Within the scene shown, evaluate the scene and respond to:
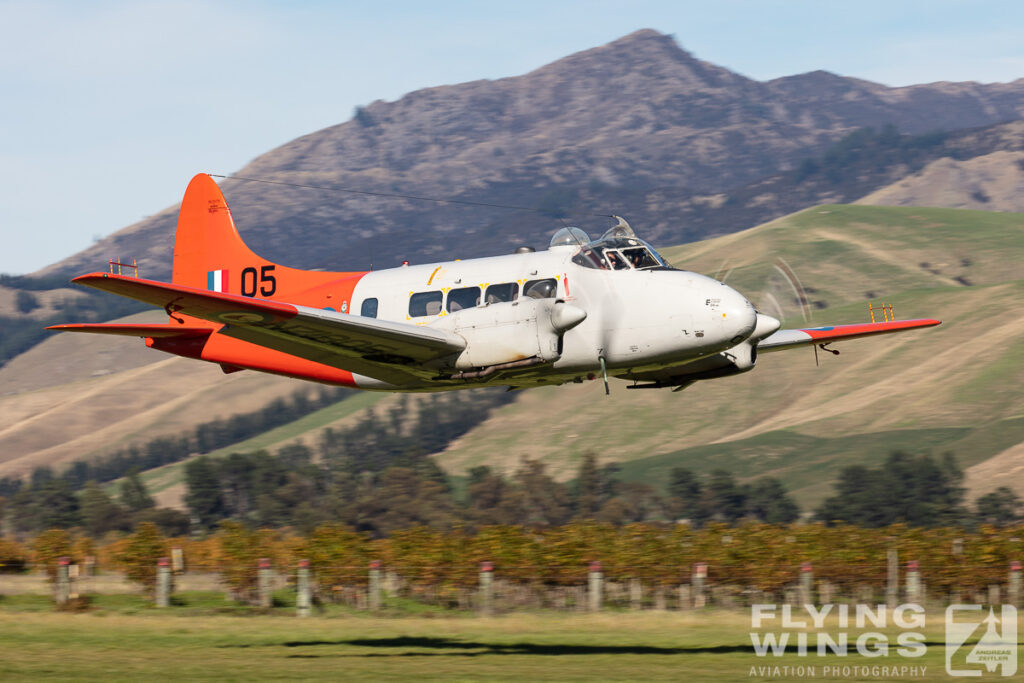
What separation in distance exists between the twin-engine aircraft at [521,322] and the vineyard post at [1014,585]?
646 inches

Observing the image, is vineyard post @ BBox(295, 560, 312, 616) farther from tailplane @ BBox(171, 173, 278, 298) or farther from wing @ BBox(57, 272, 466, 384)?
wing @ BBox(57, 272, 466, 384)

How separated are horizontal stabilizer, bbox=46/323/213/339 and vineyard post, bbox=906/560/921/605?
85.6 feet

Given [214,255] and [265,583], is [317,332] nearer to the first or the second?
[214,255]

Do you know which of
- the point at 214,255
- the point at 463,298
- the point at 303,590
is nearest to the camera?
the point at 463,298

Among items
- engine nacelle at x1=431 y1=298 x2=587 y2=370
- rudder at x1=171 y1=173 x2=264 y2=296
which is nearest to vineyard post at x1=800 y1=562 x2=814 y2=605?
engine nacelle at x1=431 y1=298 x2=587 y2=370

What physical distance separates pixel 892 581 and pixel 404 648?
20.9 m

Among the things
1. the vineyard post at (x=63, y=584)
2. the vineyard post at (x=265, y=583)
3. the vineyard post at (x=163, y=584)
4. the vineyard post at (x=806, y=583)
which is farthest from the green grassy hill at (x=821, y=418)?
the vineyard post at (x=63, y=584)

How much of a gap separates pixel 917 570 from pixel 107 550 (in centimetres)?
3152

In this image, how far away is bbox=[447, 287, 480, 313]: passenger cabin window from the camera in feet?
90.6

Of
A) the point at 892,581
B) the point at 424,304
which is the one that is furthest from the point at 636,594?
the point at 424,304

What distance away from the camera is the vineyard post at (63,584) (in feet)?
126

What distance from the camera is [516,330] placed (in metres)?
26.4

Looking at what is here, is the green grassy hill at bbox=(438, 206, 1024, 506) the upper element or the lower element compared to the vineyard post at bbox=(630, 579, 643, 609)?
upper

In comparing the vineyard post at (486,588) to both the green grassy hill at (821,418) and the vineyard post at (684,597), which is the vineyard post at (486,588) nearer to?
the vineyard post at (684,597)
